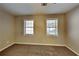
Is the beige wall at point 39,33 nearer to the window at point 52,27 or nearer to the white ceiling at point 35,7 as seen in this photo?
the window at point 52,27

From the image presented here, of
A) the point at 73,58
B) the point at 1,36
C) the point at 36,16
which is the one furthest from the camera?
the point at 36,16

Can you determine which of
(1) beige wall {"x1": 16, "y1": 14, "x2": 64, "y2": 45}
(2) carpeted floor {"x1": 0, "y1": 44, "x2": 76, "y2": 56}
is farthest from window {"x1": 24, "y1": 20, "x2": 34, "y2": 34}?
(2) carpeted floor {"x1": 0, "y1": 44, "x2": 76, "y2": 56}

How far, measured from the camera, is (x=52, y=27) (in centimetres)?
601

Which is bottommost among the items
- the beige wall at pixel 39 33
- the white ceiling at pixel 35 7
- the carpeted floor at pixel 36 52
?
the carpeted floor at pixel 36 52

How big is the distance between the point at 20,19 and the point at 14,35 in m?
1.06

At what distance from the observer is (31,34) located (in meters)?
6.26

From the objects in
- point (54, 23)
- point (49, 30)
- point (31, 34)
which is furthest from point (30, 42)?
point (54, 23)

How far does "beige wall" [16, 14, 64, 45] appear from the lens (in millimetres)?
5879

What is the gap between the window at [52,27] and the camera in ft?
19.5

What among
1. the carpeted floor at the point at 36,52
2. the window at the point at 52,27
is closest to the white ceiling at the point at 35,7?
the window at the point at 52,27

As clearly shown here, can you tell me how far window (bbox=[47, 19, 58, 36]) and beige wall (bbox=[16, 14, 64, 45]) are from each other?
23 centimetres

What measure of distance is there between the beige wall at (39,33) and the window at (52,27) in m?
0.23

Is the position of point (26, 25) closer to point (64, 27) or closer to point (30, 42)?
point (30, 42)

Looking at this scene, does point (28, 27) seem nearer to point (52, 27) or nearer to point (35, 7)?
point (52, 27)
